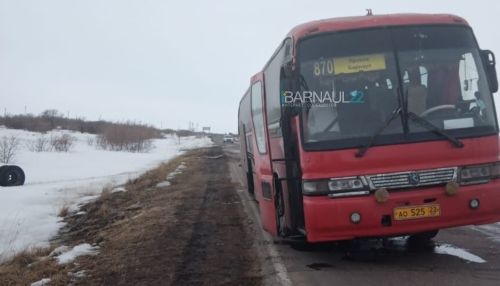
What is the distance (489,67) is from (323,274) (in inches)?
129

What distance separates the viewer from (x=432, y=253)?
700 centimetres

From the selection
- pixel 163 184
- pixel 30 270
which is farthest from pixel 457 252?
pixel 163 184

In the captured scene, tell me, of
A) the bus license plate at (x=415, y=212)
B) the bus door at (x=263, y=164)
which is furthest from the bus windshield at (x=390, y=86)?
the bus door at (x=263, y=164)

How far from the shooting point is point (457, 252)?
7016 millimetres

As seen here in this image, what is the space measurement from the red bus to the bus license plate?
0.01m

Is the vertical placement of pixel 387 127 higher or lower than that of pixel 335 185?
higher

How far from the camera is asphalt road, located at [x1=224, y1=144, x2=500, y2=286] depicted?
228 inches

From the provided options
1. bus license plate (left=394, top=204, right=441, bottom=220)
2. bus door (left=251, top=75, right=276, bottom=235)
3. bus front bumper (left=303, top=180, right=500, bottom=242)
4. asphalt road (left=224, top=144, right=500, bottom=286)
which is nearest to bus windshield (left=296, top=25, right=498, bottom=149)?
bus front bumper (left=303, top=180, right=500, bottom=242)

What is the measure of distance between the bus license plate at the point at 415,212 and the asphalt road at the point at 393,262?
678 millimetres

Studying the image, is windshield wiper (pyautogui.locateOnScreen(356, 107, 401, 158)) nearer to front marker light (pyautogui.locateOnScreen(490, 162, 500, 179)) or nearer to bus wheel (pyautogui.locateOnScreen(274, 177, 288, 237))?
front marker light (pyautogui.locateOnScreen(490, 162, 500, 179))

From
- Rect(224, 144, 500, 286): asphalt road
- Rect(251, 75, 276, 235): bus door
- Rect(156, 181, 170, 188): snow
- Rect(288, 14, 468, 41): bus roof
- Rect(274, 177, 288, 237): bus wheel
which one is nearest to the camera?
Rect(224, 144, 500, 286): asphalt road

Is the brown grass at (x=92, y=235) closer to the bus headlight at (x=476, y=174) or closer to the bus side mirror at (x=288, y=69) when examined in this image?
the bus side mirror at (x=288, y=69)

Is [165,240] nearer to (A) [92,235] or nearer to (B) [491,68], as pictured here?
(A) [92,235]

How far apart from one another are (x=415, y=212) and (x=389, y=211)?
306 millimetres
